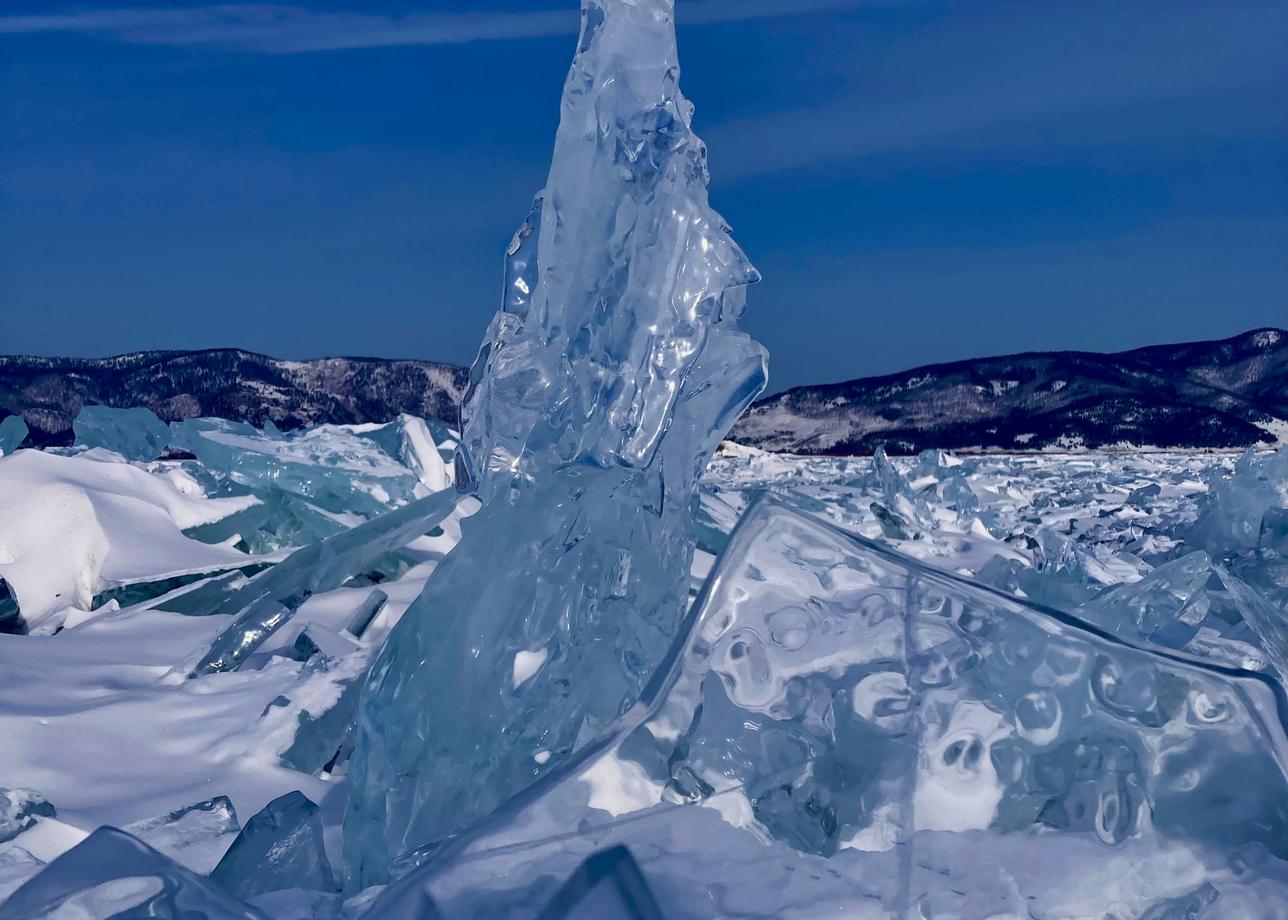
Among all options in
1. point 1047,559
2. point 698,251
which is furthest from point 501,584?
point 1047,559

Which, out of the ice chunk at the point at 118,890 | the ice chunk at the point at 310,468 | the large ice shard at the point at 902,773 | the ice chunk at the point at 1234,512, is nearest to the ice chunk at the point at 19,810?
the ice chunk at the point at 118,890

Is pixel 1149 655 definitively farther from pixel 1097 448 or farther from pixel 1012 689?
pixel 1097 448

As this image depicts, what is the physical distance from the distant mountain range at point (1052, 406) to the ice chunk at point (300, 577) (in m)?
17.3

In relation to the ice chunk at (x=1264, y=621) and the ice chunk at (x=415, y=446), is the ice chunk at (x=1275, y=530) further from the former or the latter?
the ice chunk at (x=415, y=446)

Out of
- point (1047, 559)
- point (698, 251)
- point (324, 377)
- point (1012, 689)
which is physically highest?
point (698, 251)

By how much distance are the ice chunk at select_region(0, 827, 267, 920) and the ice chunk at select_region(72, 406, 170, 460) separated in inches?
272

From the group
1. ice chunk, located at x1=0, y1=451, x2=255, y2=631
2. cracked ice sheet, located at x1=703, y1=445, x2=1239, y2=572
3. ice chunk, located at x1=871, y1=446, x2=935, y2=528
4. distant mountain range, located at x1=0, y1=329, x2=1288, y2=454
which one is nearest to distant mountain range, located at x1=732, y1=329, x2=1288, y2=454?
distant mountain range, located at x1=0, y1=329, x2=1288, y2=454

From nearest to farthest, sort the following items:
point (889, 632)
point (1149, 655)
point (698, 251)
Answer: point (1149, 655)
point (889, 632)
point (698, 251)

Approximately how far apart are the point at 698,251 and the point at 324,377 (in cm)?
1588

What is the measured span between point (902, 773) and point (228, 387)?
49.1 feet

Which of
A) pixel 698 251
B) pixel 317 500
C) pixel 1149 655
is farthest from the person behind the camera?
pixel 317 500

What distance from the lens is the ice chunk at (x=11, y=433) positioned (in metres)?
6.80

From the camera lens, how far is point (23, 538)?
3.64 metres

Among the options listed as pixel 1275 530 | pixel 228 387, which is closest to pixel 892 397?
pixel 228 387
